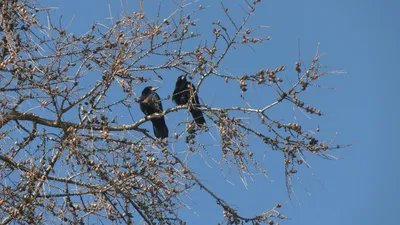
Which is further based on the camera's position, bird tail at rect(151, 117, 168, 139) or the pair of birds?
bird tail at rect(151, 117, 168, 139)

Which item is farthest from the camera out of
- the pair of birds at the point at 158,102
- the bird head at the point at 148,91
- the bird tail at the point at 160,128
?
the bird tail at the point at 160,128

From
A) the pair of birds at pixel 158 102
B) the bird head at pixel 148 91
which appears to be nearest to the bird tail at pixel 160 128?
the pair of birds at pixel 158 102

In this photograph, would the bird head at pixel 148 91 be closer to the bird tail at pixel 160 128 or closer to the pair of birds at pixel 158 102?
the pair of birds at pixel 158 102

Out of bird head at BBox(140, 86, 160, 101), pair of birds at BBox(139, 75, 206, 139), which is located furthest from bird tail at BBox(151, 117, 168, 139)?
bird head at BBox(140, 86, 160, 101)

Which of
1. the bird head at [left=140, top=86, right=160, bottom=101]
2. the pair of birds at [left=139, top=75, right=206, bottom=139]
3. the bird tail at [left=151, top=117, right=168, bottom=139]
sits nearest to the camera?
the pair of birds at [left=139, top=75, right=206, bottom=139]

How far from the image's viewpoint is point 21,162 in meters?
5.29

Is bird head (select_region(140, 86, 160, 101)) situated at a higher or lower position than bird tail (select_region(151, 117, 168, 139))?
higher

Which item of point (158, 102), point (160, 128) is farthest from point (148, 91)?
point (158, 102)

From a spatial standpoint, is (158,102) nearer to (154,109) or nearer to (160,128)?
(154,109)

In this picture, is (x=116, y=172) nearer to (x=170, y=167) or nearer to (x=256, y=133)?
(x=170, y=167)

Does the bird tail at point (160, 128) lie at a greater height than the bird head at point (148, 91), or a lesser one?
lesser

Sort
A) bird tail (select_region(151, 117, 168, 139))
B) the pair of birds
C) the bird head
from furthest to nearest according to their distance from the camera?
bird tail (select_region(151, 117, 168, 139)) → the bird head → the pair of birds

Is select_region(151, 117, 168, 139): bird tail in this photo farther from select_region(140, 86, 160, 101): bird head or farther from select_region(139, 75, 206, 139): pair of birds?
select_region(140, 86, 160, 101): bird head

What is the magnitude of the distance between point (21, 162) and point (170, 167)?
101 centimetres
